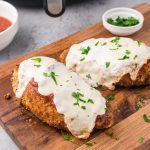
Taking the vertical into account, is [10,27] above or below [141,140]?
above

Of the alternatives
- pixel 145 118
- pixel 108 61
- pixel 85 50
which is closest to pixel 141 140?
pixel 145 118

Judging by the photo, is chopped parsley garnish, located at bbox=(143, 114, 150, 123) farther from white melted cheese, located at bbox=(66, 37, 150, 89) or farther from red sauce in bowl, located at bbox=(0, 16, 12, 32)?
red sauce in bowl, located at bbox=(0, 16, 12, 32)

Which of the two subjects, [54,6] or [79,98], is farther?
[54,6]

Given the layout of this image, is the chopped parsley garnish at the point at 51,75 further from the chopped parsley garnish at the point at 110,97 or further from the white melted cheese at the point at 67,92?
the chopped parsley garnish at the point at 110,97

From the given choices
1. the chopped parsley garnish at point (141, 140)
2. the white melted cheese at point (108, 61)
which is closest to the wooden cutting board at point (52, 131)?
the chopped parsley garnish at point (141, 140)

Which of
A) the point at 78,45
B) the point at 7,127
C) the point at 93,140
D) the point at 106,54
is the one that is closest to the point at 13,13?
the point at 78,45

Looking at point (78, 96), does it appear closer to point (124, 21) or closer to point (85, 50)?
point (85, 50)

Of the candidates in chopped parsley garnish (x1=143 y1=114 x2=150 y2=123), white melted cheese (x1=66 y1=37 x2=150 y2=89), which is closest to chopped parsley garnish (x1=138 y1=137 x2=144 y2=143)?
chopped parsley garnish (x1=143 y1=114 x2=150 y2=123)
